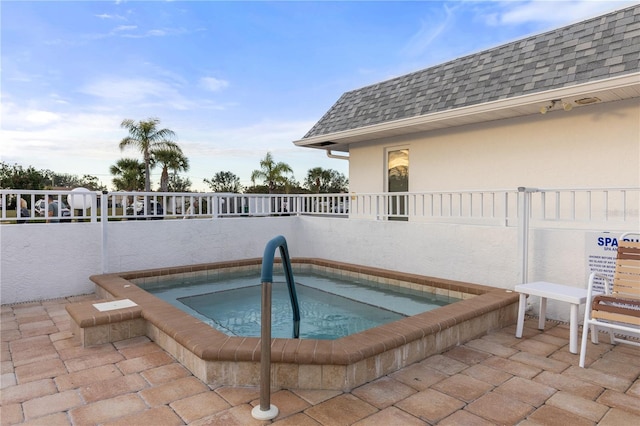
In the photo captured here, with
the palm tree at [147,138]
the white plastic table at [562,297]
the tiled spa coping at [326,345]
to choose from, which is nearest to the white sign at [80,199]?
the tiled spa coping at [326,345]

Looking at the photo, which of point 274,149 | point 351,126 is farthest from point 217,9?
point 274,149

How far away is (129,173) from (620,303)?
36.5 meters

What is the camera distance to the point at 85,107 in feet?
50.4

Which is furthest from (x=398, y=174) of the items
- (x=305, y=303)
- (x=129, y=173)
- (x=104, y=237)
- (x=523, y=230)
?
(x=129, y=173)

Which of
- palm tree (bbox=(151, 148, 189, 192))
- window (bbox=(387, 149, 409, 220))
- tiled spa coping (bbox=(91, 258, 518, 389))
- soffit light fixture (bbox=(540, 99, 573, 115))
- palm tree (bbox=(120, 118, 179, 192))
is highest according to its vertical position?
Answer: palm tree (bbox=(120, 118, 179, 192))

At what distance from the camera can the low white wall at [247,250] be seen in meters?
5.11

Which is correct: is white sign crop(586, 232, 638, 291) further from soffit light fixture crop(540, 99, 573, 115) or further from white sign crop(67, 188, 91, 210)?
white sign crop(67, 188, 91, 210)

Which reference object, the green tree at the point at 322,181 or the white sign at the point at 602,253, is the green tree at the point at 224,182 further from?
the white sign at the point at 602,253

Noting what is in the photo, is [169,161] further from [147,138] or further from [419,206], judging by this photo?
[419,206]

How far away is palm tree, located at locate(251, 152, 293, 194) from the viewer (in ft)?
104

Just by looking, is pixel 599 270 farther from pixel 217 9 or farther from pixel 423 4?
pixel 217 9

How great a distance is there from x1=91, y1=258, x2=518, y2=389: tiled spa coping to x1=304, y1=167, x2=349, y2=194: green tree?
34.9 metres

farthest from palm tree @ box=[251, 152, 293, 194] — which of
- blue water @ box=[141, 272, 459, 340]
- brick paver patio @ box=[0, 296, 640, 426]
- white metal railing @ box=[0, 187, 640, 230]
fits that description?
brick paver patio @ box=[0, 296, 640, 426]

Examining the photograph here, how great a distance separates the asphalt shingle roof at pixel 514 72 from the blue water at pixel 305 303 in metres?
3.94
